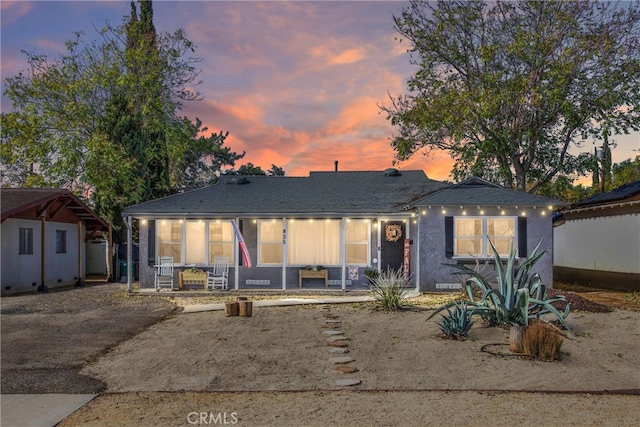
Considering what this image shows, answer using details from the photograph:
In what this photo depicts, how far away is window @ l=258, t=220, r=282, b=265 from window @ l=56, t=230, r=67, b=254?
9.46m

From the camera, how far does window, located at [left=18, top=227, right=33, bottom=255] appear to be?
1942 cm

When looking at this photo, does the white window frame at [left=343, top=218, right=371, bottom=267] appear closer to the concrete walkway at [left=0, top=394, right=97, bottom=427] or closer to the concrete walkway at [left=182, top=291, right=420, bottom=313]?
the concrete walkway at [left=182, top=291, right=420, bottom=313]

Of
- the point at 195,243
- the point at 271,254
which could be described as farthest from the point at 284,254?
the point at 195,243

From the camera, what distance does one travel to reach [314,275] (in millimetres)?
17938

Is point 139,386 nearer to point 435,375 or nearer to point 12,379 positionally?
point 12,379

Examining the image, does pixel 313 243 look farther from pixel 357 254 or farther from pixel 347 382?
pixel 347 382

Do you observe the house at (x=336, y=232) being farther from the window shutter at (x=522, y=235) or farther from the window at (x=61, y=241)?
the window at (x=61, y=241)

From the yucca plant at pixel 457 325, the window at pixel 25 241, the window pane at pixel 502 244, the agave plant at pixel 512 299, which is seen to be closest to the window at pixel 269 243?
the window pane at pixel 502 244

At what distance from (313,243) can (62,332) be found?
8977mm

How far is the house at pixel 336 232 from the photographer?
16.7m

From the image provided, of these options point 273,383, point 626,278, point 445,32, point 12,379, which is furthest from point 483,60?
point 12,379

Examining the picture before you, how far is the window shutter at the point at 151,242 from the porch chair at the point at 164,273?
26cm

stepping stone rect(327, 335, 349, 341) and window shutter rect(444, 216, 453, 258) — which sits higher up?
window shutter rect(444, 216, 453, 258)

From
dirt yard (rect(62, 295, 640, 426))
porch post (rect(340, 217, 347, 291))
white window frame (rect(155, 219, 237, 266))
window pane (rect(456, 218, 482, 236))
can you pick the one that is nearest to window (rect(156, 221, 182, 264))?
white window frame (rect(155, 219, 237, 266))
